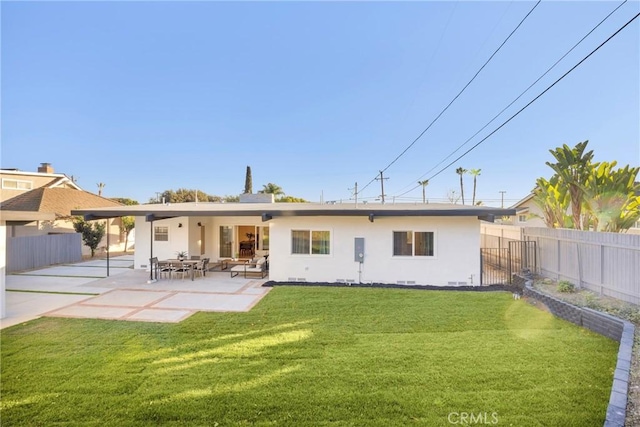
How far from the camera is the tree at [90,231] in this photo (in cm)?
1872

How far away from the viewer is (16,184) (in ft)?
69.7

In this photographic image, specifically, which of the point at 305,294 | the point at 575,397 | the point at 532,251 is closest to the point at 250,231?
the point at 305,294

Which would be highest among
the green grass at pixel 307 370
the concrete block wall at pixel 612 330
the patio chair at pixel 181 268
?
the patio chair at pixel 181 268

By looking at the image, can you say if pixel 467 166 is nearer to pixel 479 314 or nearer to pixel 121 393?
pixel 479 314

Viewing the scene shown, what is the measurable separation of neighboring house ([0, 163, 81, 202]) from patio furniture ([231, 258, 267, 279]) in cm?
1922

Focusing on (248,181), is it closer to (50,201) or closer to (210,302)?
(50,201)

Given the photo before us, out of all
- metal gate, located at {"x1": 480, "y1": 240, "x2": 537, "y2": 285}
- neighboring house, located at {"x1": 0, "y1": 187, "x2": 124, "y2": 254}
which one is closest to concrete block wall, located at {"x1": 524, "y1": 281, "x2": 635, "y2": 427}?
metal gate, located at {"x1": 480, "y1": 240, "x2": 537, "y2": 285}

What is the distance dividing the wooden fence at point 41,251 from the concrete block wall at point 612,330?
64.5 ft

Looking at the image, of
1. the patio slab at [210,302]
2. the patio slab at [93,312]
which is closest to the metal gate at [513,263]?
the patio slab at [210,302]

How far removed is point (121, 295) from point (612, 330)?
40.2 ft

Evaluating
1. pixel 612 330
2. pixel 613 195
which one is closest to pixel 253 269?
pixel 612 330

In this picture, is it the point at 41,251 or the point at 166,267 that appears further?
the point at 41,251

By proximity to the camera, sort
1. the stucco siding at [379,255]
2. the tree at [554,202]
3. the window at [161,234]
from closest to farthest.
Answer: the stucco siding at [379,255] < the tree at [554,202] < the window at [161,234]

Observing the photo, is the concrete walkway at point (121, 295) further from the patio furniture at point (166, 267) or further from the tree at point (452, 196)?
the tree at point (452, 196)
